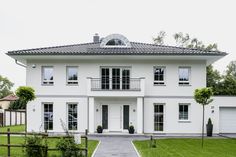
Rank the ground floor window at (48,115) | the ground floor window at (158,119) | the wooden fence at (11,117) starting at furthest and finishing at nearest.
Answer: the wooden fence at (11,117) → the ground floor window at (48,115) → the ground floor window at (158,119)

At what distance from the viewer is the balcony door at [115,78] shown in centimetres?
2473

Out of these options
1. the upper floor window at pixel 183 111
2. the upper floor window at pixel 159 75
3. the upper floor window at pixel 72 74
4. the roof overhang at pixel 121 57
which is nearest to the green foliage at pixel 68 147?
the roof overhang at pixel 121 57

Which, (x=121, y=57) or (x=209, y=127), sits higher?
(x=121, y=57)

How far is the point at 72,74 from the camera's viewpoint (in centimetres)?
2509

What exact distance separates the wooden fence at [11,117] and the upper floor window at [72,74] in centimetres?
1271

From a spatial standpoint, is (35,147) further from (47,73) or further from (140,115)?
(47,73)

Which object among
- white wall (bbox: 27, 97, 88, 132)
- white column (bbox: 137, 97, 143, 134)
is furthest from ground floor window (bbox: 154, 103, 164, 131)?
white wall (bbox: 27, 97, 88, 132)

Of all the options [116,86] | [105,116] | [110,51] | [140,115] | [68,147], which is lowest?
[105,116]

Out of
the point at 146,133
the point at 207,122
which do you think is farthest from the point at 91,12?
the point at 207,122

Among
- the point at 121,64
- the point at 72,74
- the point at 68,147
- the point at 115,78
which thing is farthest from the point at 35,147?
the point at 121,64

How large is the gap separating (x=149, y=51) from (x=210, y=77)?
56.2ft

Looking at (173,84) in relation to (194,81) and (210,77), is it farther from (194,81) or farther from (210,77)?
(210,77)

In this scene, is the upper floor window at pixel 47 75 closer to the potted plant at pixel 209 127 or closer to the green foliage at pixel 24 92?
the green foliage at pixel 24 92

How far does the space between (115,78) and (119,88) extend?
2.46 feet
